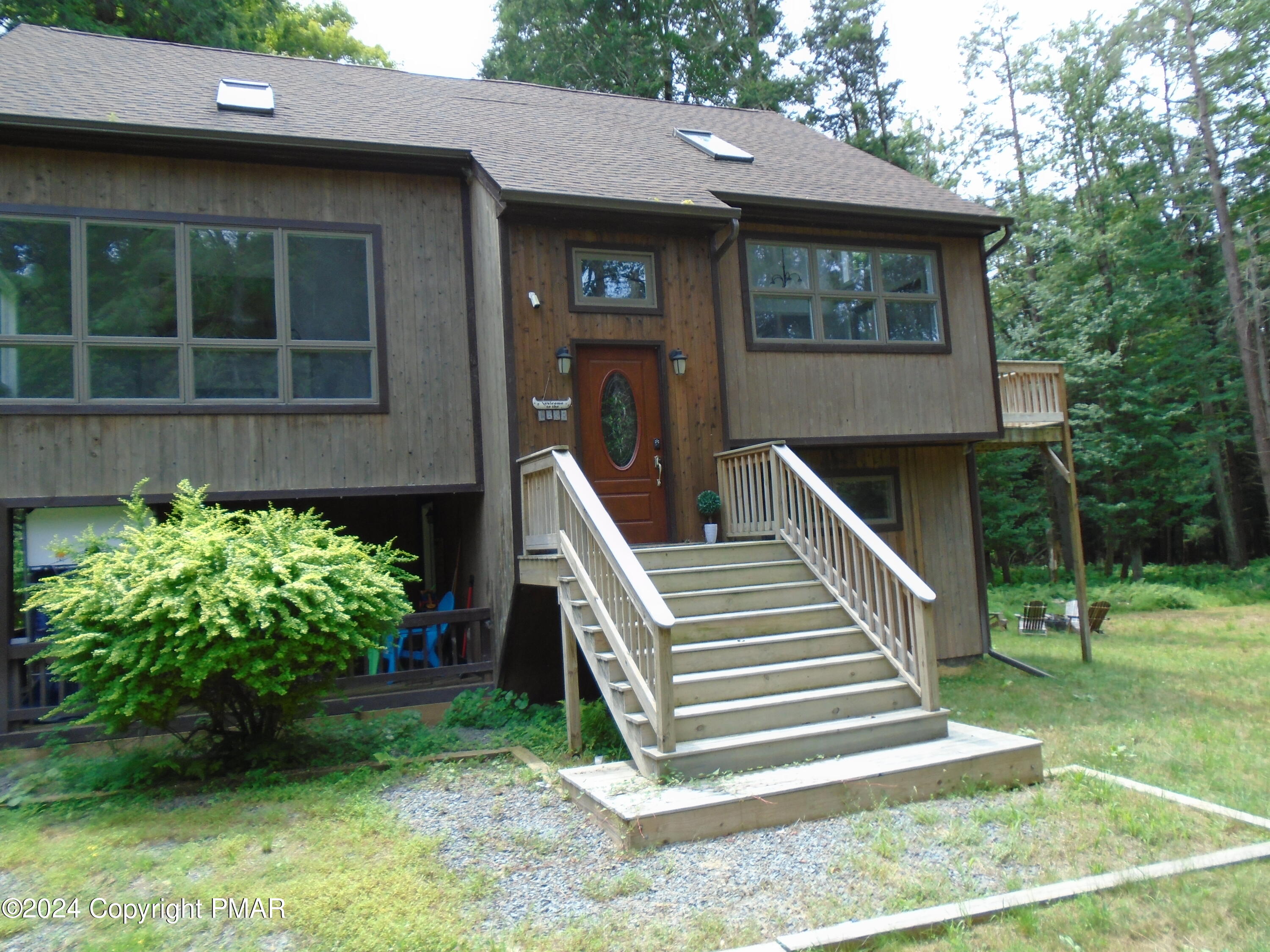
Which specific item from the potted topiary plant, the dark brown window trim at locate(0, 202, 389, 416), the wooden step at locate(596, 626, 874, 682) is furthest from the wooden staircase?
the dark brown window trim at locate(0, 202, 389, 416)

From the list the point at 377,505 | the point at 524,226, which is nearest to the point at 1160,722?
the point at 524,226

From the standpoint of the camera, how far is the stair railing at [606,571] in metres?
5.10

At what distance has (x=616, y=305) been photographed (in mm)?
8484

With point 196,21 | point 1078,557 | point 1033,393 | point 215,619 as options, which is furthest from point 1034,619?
point 196,21

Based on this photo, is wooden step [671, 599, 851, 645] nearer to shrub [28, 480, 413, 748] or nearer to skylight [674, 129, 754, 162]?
shrub [28, 480, 413, 748]

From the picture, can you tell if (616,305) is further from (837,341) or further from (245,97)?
(245,97)

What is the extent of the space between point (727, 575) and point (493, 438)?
266 centimetres

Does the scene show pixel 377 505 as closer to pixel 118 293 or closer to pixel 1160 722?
pixel 118 293

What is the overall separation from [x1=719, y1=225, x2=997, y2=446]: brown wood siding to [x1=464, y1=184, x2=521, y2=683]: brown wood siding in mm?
2331

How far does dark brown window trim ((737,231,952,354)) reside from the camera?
31.3 feet

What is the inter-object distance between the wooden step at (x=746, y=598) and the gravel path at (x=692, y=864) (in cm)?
175

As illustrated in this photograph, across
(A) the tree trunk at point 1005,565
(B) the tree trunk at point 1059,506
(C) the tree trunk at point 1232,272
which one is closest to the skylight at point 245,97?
(B) the tree trunk at point 1059,506

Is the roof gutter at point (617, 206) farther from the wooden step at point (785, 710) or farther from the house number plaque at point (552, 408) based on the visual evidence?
the wooden step at point (785, 710)

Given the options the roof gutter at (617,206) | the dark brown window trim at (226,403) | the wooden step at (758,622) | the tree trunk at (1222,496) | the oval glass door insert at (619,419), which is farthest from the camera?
the tree trunk at (1222,496)
